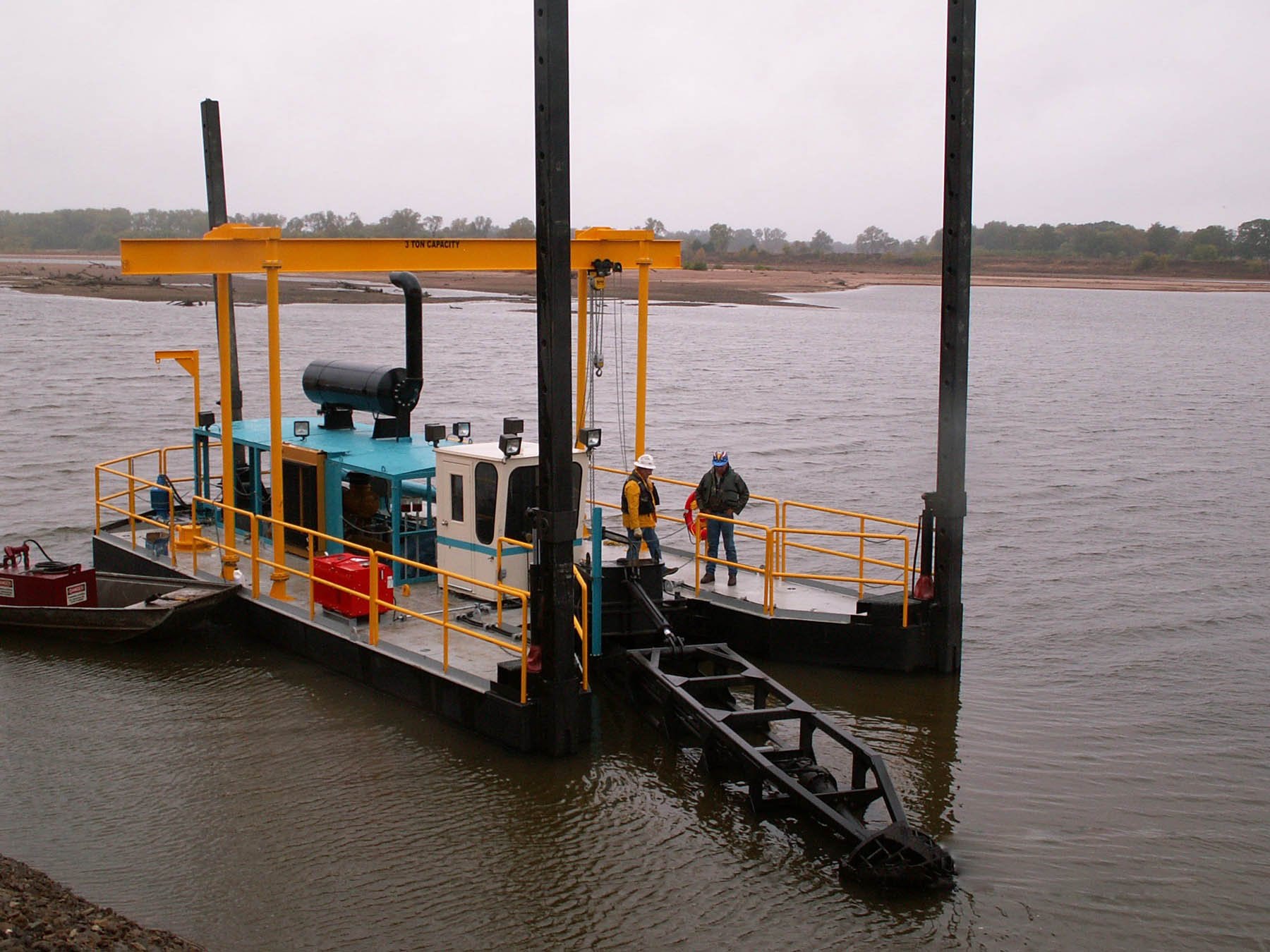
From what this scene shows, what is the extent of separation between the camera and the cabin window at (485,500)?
512 inches

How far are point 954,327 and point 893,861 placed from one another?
236 inches

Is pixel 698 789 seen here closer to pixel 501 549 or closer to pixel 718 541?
pixel 501 549

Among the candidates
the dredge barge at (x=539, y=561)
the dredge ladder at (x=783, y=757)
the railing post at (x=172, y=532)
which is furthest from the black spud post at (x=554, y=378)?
the railing post at (x=172, y=532)

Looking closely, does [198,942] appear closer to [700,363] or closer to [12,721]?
[12,721]

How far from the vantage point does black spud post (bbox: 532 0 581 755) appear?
10.2 metres

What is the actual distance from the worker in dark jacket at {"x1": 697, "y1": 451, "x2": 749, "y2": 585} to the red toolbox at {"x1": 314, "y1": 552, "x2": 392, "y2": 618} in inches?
144

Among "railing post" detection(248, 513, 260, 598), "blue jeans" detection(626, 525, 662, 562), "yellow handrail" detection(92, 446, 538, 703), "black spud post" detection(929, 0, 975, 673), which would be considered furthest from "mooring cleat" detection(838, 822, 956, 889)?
"railing post" detection(248, 513, 260, 598)

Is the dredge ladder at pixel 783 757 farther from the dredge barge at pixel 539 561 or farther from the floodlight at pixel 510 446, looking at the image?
the floodlight at pixel 510 446

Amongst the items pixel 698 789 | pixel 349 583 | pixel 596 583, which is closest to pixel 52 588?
pixel 349 583

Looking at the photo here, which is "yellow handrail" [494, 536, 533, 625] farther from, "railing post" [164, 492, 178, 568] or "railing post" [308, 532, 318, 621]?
"railing post" [164, 492, 178, 568]

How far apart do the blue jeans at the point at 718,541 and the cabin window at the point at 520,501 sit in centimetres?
252

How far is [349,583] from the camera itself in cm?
1299

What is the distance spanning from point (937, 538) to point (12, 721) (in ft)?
31.0

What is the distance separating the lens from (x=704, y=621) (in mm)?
14297
